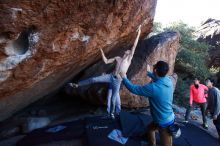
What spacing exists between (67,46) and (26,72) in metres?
1.17

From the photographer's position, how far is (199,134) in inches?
379

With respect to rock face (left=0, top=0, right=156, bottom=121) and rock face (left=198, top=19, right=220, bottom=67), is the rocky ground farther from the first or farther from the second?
rock face (left=198, top=19, right=220, bottom=67)

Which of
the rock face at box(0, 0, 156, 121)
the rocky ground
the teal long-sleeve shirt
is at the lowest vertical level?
the rocky ground

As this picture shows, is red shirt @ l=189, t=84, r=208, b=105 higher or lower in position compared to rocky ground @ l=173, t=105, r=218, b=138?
higher

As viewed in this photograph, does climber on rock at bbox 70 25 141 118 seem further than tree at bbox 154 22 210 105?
No

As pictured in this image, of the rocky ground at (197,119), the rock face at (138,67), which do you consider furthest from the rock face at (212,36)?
the rock face at (138,67)

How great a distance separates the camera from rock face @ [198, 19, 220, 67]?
2155cm

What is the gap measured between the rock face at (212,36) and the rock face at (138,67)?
928 centimetres

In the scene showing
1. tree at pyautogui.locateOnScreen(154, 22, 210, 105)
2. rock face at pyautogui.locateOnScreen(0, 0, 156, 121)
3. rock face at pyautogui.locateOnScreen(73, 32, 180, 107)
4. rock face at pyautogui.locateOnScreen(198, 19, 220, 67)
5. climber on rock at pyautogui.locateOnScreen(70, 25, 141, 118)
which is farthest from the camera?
rock face at pyautogui.locateOnScreen(198, 19, 220, 67)

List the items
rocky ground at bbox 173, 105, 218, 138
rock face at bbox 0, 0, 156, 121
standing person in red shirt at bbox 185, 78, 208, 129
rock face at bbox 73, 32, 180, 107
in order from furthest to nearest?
rock face at bbox 73, 32, 180, 107, rocky ground at bbox 173, 105, 218, 138, standing person in red shirt at bbox 185, 78, 208, 129, rock face at bbox 0, 0, 156, 121

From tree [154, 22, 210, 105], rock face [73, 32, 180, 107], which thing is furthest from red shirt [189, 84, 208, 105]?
tree [154, 22, 210, 105]

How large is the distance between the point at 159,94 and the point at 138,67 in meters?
6.51

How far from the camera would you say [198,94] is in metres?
10.6

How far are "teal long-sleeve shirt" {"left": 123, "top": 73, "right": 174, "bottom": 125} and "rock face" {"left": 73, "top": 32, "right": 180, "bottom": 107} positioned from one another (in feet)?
18.3
